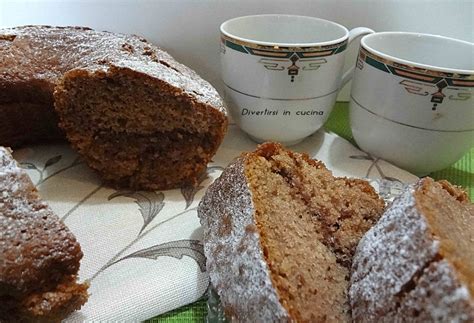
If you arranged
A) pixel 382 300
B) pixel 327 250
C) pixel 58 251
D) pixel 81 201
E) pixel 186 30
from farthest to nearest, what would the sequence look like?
pixel 186 30 → pixel 81 201 → pixel 327 250 → pixel 58 251 → pixel 382 300

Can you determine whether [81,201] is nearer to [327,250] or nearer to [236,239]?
[236,239]

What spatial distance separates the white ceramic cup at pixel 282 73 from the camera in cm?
169

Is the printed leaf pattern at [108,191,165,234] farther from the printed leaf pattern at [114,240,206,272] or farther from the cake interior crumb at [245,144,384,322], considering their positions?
the cake interior crumb at [245,144,384,322]

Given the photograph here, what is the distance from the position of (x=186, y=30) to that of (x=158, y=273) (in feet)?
3.44

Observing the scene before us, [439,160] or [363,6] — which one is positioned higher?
[363,6]

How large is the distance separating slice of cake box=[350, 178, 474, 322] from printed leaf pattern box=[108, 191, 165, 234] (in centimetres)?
64

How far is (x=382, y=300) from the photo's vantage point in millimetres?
993

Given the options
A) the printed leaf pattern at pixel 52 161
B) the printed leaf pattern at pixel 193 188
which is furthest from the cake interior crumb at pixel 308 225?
the printed leaf pattern at pixel 52 161

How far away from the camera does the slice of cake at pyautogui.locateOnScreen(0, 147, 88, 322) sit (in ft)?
3.46

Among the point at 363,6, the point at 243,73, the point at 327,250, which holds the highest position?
the point at 363,6

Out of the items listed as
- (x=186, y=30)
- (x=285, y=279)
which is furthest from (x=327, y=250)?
(x=186, y=30)

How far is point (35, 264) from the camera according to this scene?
107 cm

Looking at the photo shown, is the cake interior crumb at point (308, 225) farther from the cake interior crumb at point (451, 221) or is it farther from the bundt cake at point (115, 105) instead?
the bundt cake at point (115, 105)

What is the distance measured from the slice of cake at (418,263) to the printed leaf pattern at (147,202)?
0.64 m
